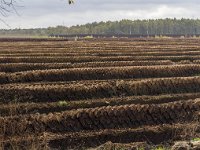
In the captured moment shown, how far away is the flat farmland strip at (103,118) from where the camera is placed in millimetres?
14883

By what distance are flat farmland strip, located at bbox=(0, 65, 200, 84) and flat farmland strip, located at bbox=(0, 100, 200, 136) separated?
7389 millimetres

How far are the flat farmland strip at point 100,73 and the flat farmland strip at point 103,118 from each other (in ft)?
24.2

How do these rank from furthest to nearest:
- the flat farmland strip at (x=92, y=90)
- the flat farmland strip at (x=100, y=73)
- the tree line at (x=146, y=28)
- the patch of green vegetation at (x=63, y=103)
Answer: the tree line at (x=146, y=28), the flat farmland strip at (x=100, y=73), the flat farmland strip at (x=92, y=90), the patch of green vegetation at (x=63, y=103)

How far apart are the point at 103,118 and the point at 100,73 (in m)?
8.77

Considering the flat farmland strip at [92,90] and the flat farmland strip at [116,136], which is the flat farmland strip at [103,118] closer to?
the flat farmland strip at [116,136]

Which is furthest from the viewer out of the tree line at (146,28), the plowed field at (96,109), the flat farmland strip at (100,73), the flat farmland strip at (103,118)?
the tree line at (146,28)

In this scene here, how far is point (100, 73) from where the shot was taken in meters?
24.7

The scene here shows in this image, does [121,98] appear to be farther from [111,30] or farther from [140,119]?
[111,30]

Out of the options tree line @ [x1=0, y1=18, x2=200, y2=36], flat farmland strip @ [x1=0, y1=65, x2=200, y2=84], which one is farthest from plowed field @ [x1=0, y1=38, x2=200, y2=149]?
tree line @ [x1=0, y1=18, x2=200, y2=36]

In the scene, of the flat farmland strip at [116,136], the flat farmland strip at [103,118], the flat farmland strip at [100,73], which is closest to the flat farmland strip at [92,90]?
the flat farmland strip at [100,73]

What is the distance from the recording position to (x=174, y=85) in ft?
72.4

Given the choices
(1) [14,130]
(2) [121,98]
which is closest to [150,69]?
(2) [121,98]

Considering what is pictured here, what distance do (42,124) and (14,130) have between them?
123cm

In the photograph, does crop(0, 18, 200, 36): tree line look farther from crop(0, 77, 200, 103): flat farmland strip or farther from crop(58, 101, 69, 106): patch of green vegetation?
crop(58, 101, 69, 106): patch of green vegetation
